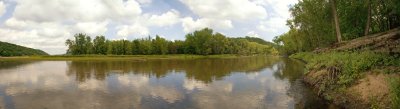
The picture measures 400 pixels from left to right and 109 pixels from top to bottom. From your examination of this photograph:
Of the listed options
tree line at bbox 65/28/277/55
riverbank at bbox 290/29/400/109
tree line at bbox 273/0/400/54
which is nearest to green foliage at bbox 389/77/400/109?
riverbank at bbox 290/29/400/109

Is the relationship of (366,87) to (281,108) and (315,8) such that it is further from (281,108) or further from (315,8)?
(315,8)

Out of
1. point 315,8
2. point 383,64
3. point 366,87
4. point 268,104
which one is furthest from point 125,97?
point 315,8

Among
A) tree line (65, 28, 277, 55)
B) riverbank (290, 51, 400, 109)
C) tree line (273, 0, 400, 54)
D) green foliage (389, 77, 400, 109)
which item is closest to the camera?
green foliage (389, 77, 400, 109)

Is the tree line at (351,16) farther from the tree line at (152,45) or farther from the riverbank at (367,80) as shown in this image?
the tree line at (152,45)

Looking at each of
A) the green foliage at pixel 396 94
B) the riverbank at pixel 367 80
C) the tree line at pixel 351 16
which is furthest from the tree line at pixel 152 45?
the green foliage at pixel 396 94

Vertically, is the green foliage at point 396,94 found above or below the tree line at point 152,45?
below

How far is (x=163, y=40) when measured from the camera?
527 ft

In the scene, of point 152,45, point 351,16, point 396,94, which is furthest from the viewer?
point 152,45

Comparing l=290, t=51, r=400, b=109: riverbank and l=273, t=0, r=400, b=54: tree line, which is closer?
l=290, t=51, r=400, b=109: riverbank

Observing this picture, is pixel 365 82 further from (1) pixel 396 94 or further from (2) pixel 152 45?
(2) pixel 152 45

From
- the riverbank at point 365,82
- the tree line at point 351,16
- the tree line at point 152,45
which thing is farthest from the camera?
the tree line at point 152,45

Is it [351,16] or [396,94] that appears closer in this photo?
[396,94]

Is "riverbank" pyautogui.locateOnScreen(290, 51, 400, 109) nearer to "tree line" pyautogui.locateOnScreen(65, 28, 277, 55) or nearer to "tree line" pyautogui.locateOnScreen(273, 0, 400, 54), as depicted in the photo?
"tree line" pyautogui.locateOnScreen(273, 0, 400, 54)

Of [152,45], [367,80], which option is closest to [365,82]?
[367,80]
